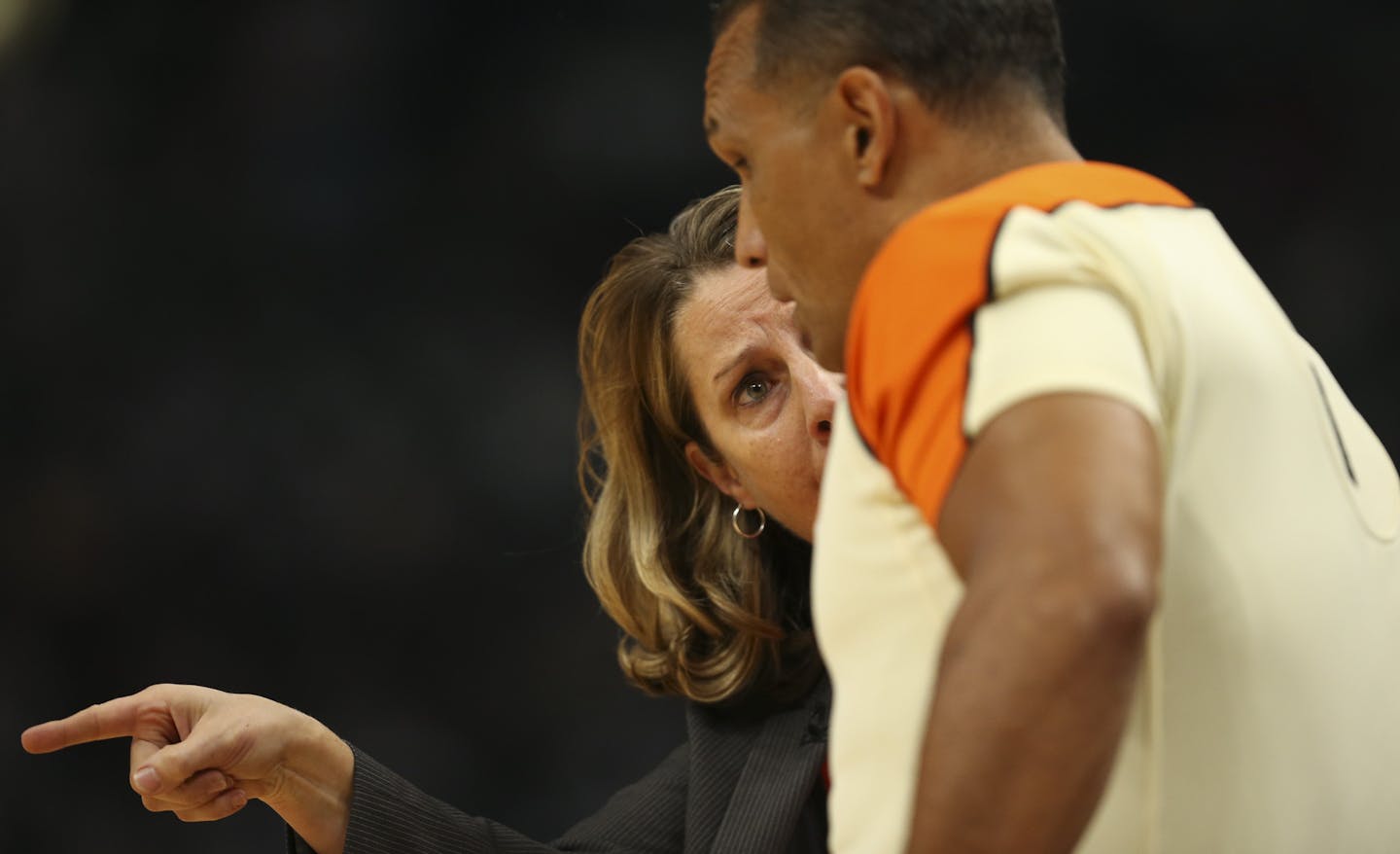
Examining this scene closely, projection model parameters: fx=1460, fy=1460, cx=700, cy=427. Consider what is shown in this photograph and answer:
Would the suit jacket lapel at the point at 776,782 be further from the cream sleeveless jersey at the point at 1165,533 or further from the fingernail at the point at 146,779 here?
the cream sleeveless jersey at the point at 1165,533

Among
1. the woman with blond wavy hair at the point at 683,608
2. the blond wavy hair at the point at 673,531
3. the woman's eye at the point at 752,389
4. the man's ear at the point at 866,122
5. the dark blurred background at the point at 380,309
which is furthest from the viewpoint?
the dark blurred background at the point at 380,309

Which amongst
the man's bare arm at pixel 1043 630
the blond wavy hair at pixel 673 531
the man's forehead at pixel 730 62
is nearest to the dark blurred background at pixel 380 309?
the blond wavy hair at pixel 673 531

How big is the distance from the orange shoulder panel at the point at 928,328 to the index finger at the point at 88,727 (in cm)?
90

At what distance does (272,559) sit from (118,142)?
2.22ft

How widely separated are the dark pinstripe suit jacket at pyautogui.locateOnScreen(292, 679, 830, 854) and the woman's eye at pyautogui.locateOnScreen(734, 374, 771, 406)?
1.19 ft

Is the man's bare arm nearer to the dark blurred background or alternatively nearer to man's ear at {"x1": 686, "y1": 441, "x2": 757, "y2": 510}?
man's ear at {"x1": 686, "y1": 441, "x2": 757, "y2": 510}

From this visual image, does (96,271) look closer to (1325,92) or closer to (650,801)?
(650,801)

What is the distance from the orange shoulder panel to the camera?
2.15 feet

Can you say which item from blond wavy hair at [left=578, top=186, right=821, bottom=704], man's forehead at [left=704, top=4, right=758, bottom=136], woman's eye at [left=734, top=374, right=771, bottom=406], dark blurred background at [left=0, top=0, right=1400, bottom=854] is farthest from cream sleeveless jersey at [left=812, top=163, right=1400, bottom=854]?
dark blurred background at [left=0, top=0, right=1400, bottom=854]

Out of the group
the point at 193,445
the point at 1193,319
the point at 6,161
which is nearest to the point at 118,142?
the point at 6,161

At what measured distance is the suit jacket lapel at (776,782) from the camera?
5.26 feet

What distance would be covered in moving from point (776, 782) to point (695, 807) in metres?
Answer: 0.11

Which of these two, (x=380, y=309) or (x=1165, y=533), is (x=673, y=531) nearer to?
(x=380, y=309)

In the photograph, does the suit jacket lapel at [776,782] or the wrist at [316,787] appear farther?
the suit jacket lapel at [776,782]
